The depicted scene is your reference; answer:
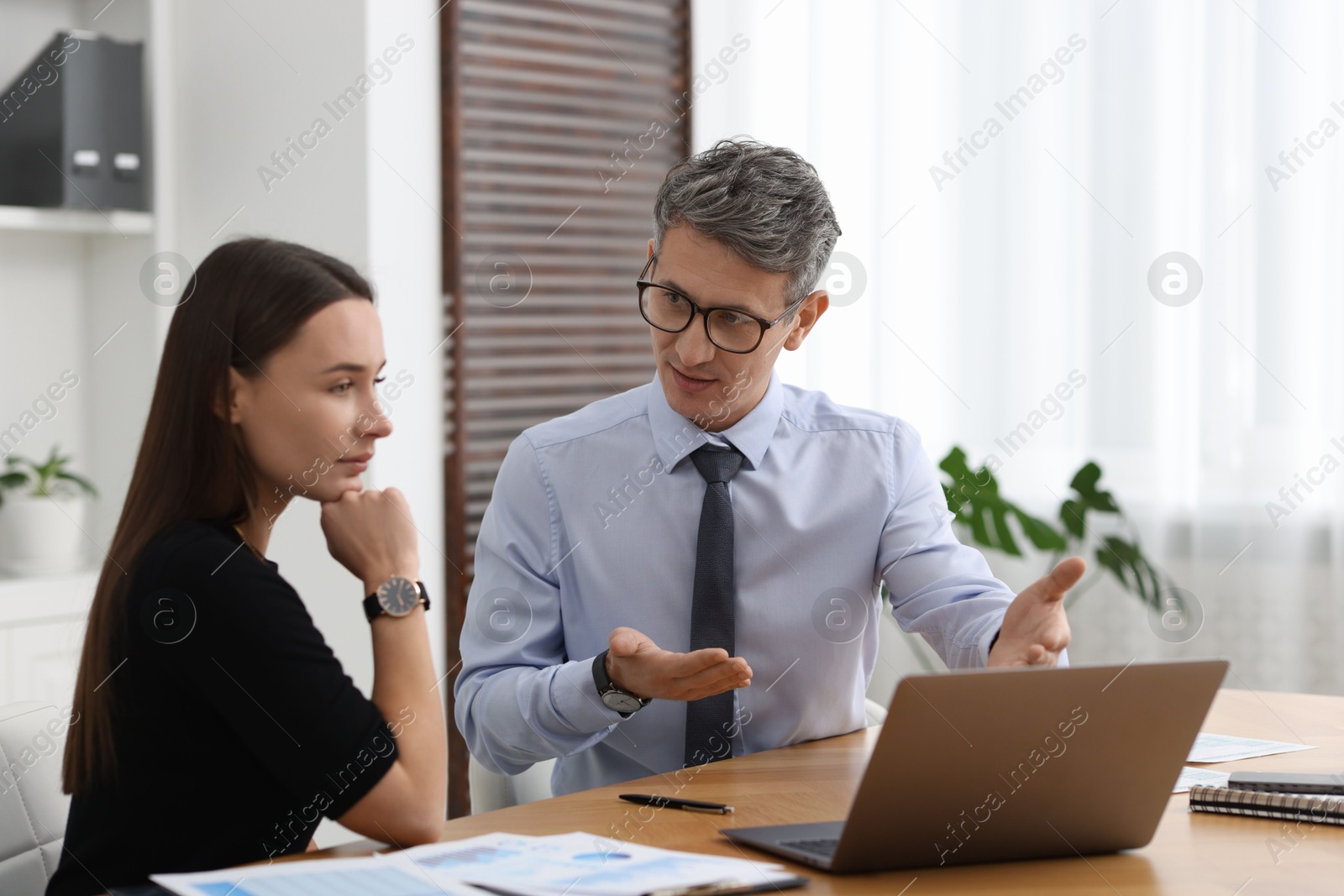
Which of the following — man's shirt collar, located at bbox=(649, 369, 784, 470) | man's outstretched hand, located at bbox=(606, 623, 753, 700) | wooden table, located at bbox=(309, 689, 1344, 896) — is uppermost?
man's shirt collar, located at bbox=(649, 369, 784, 470)

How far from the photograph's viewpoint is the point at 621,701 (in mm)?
1438

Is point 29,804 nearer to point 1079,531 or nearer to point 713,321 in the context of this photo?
point 713,321

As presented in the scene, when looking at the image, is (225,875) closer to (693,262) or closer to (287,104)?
(693,262)

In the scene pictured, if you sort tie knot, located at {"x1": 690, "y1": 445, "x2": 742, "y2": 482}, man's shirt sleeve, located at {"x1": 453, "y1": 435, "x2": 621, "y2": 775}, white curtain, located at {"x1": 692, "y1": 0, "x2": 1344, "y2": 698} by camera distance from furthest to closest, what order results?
white curtain, located at {"x1": 692, "y1": 0, "x2": 1344, "y2": 698} < tie knot, located at {"x1": 690, "y1": 445, "x2": 742, "y2": 482} < man's shirt sleeve, located at {"x1": 453, "y1": 435, "x2": 621, "y2": 775}

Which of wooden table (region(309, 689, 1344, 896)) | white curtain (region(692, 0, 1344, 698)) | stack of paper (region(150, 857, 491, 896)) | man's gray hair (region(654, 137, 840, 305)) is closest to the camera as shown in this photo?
stack of paper (region(150, 857, 491, 896))

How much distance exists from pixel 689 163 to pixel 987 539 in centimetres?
158

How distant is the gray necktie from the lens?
1650 mm

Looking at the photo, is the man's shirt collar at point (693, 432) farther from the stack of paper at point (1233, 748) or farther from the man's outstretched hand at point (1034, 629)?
the stack of paper at point (1233, 748)

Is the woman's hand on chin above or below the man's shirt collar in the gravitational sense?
below

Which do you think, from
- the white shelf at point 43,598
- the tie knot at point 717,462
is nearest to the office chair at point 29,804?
the tie knot at point 717,462

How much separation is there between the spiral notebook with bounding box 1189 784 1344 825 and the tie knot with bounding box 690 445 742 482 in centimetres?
73

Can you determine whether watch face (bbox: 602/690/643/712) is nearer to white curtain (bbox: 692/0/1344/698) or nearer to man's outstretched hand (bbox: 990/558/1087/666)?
man's outstretched hand (bbox: 990/558/1087/666)

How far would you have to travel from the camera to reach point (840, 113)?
11.3 feet

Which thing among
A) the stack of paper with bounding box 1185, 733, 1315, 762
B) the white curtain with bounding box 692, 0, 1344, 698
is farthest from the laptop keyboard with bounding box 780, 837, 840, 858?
the white curtain with bounding box 692, 0, 1344, 698
